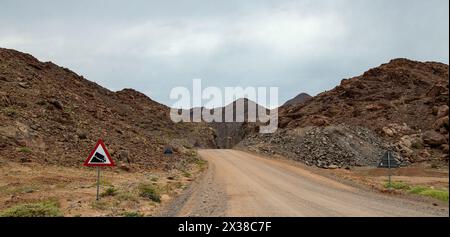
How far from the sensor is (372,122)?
55.5 m

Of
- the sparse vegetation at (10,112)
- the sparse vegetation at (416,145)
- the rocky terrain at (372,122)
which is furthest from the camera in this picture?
the sparse vegetation at (416,145)

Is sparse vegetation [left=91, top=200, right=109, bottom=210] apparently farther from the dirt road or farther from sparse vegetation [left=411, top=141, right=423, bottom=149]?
sparse vegetation [left=411, top=141, right=423, bottom=149]

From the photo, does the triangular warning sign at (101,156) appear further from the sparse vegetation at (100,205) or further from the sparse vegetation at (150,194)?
the sparse vegetation at (150,194)

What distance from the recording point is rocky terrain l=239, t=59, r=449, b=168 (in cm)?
4619

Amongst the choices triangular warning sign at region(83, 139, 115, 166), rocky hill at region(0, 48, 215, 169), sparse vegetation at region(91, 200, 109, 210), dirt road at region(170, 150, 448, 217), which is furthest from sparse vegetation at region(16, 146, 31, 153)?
triangular warning sign at region(83, 139, 115, 166)

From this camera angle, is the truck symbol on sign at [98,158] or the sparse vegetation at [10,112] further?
the sparse vegetation at [10,112]

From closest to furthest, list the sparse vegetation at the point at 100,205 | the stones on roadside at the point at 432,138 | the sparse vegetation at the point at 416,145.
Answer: the sparse vegetation at the point at 100,205 < the stones on roadside at the point at 432,138 < the sparse vegetation at the point at 416,145

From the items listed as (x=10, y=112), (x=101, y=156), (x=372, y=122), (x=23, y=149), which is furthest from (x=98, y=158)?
(x=372, y=122)

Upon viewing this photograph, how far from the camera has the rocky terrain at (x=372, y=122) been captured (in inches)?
1818

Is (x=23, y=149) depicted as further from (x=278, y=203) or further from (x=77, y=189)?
(x=278, y=203)

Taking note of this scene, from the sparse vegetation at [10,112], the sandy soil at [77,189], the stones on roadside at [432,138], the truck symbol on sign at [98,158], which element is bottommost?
the sandy soil at [77,189]

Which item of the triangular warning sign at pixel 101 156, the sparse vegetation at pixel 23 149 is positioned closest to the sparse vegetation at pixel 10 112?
the sparse vegetation at pixel 23 149

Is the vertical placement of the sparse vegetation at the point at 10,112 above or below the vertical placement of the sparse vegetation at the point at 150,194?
above
